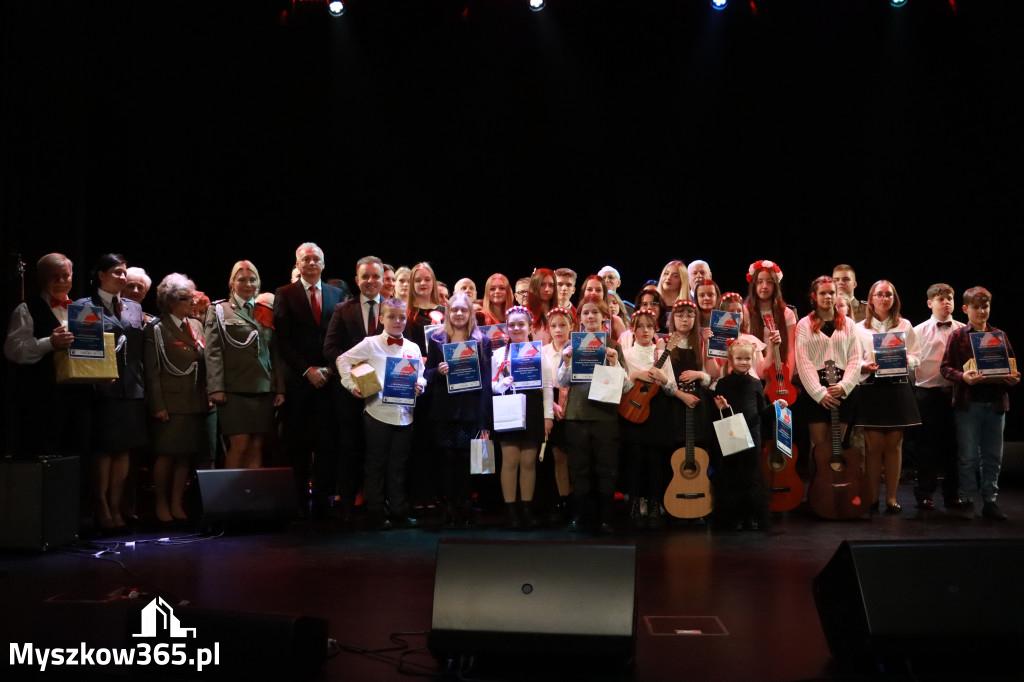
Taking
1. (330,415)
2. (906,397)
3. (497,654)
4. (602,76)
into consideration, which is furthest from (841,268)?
(497,654)

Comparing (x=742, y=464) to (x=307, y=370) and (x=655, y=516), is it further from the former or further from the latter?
(x=307, y=370)

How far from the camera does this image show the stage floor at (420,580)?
2.81m

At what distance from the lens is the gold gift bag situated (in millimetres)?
5234

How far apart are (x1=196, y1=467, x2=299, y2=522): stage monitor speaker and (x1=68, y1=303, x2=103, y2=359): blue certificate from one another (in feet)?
3.27

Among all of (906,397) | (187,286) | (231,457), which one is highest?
(187,286)

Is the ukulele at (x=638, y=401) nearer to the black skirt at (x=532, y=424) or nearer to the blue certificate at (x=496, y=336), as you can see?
the black skirt at (x=532, y=424)

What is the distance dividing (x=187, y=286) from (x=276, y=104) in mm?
3638

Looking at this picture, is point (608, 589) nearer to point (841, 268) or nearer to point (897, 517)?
point (897, 517)

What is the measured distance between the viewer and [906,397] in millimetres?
6160

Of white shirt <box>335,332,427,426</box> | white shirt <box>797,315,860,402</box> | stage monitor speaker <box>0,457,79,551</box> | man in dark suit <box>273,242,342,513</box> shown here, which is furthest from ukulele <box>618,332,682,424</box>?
stage monitor speaker <box>0,457,79,551</box>

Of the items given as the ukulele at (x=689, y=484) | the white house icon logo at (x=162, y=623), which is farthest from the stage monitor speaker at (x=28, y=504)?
the ukulele at (x=689, y=484)

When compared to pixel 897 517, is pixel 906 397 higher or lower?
higher

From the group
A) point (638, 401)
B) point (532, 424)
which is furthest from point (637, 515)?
point (532, 424)

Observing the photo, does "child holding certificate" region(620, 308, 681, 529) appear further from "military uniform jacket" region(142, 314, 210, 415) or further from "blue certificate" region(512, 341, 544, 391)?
"military uniform jacket" region(142, 314, 210, 415)
